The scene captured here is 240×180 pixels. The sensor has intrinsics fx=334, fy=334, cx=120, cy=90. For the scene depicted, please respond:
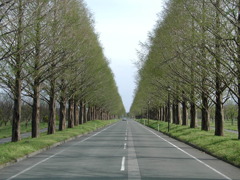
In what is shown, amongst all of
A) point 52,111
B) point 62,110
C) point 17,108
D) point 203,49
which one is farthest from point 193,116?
point 17,108

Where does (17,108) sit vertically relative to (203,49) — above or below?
below

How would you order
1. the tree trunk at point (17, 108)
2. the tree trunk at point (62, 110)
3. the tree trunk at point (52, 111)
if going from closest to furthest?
the tree trunk at point (17, 108) < the tree trunk at point (52, 111) < the tree trunk at point (62, 110)

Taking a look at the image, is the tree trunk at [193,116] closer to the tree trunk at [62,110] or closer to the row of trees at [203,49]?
the row of trees at [203,49]

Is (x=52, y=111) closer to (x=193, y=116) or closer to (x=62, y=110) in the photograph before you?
(x=62, y=110)

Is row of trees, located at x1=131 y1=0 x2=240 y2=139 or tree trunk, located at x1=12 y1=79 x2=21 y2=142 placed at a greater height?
row of trees, located at x1=131 y1=0 x2=240 y2=139

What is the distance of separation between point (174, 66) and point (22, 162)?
15.9m

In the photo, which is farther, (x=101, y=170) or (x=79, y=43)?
(x=79, y=43)

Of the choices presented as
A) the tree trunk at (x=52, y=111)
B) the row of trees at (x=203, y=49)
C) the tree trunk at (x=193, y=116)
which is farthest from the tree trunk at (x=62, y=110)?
the tree trunk at (x=193, y=116)

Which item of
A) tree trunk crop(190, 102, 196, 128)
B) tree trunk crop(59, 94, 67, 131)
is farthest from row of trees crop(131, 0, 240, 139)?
tree trunk crop(59, 94, 67, 131)

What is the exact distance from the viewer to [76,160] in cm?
1264

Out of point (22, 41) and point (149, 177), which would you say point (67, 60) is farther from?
point (149, 177)

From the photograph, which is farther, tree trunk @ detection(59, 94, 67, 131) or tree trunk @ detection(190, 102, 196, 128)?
tree trunk @ detection(190, 102, 196, 128)

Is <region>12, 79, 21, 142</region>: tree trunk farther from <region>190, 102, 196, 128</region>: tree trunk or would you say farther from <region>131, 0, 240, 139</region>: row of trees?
<region>190, 102, 196, 128</region>: tree trunk

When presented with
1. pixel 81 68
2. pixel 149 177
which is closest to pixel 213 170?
pixel 149 177
